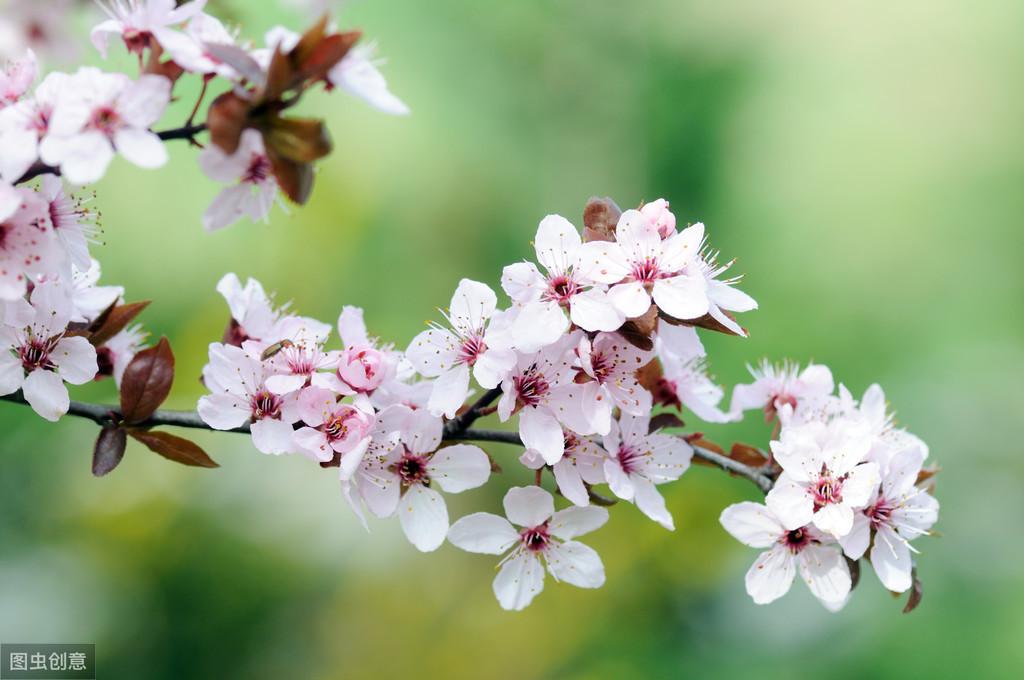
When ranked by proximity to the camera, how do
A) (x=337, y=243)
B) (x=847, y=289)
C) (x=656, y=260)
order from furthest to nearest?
(x=847, y=289), (x=337, y=243), (x=656, y=260)

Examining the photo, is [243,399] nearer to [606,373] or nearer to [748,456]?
[606,373]

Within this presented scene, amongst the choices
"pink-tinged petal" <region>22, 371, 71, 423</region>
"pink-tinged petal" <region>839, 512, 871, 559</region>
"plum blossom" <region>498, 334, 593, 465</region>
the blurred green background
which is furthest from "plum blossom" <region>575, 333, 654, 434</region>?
the blurred green background

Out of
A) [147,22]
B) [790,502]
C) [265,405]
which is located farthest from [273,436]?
[790,502]

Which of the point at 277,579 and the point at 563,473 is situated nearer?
the point at 563,473

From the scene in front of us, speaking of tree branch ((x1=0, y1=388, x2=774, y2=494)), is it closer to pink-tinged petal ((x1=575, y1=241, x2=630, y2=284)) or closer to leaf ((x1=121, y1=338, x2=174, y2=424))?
leaf ((x1=121, y1=338, x2=174, y2=424))

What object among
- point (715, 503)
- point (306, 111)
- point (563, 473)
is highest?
point (563, 473)

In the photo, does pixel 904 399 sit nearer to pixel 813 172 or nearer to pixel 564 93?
pixel 813 172

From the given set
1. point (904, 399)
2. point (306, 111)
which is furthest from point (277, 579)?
point (904, 399)
